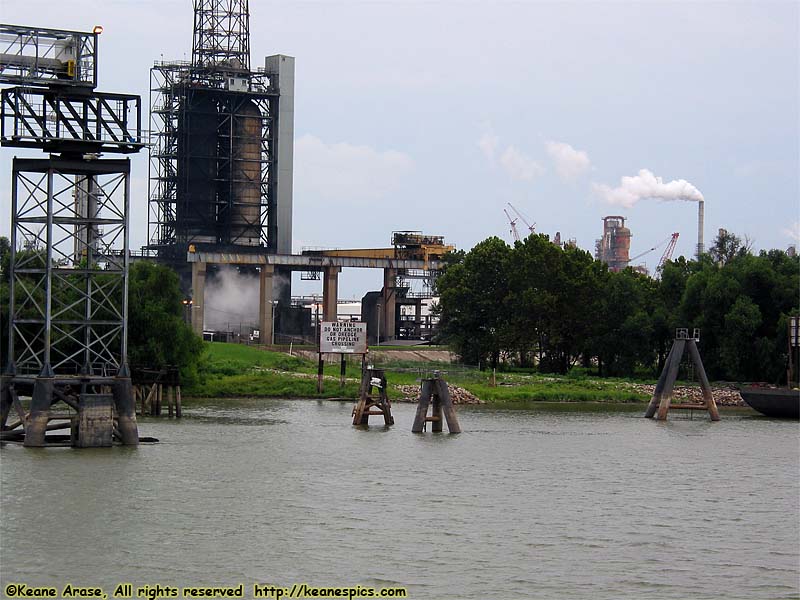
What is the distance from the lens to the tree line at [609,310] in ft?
353

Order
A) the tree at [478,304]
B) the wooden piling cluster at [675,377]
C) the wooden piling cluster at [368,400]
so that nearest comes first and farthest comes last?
the wooden piling cluster at [368,400]
the wooden piling cluster at [675,377]
the tree at [478,304]

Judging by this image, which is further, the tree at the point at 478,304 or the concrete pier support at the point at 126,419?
the tree at the point at 478,304

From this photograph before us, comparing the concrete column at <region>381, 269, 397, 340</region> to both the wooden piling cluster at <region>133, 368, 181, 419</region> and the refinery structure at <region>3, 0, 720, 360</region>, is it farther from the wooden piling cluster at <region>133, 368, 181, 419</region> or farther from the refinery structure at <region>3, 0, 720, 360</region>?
the wooden piling cluster at <region>133, 368, 181, 419</region>

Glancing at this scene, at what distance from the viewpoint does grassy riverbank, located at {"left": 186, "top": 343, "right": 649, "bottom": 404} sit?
9062cm

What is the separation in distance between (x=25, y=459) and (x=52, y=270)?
645cm

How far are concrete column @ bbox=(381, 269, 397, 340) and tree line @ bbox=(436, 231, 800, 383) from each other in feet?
52.3

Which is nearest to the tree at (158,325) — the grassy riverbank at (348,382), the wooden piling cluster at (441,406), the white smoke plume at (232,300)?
the grassy riverbank at (348,382)

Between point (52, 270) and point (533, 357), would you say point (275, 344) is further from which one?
point (52, 270)

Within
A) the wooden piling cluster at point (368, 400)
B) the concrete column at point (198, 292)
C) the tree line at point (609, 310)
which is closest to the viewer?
the wooden piling cluster at point (368, 400)

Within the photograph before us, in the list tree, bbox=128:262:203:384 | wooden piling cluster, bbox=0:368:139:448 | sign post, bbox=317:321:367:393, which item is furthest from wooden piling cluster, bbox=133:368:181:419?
wooden piling cluster, bbox=0:368:139:448

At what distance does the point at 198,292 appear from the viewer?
131000 millimetres

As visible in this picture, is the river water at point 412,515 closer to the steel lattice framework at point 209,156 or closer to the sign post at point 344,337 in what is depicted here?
the sign post at point 344,337

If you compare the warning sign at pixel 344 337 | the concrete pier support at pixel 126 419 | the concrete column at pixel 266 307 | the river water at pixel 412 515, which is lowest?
the river water at pixel 412 515

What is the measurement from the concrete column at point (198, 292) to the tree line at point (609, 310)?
2200 cm
